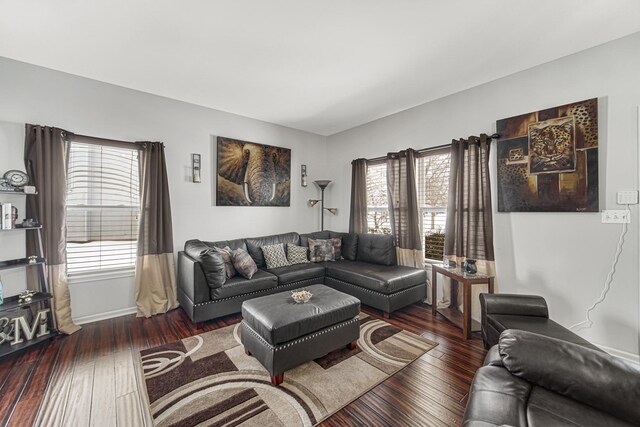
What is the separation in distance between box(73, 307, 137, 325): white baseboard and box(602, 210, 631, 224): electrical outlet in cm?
518

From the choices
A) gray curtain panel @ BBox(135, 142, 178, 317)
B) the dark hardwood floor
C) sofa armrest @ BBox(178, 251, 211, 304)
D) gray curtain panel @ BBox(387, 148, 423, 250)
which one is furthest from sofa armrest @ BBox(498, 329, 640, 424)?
gray curtain panel @ BBox(135, 142, 178, 317)

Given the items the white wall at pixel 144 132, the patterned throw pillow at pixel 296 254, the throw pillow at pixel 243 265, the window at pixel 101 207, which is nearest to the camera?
the white wall at pixel 144 132

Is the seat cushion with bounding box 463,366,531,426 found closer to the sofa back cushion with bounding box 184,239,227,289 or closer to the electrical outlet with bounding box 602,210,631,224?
the electrical outlet with bounding box 602,210,631,224

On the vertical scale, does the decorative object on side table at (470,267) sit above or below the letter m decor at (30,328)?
above

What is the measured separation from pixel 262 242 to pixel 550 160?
146 inches

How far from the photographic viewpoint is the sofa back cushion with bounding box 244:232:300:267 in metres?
3.99

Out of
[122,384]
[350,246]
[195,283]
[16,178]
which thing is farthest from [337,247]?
[16,178]

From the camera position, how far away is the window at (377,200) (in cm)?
443

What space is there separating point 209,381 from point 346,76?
10.6ft

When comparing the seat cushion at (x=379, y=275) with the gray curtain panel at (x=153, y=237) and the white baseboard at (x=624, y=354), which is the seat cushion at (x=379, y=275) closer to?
the white baseboard at (x=624, y=354)

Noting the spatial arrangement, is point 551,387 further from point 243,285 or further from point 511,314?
point 243,285

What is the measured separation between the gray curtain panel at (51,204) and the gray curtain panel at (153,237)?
669 millimetres

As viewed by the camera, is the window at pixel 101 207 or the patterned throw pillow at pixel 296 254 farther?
the patterned throw pillow at pixel 296 254

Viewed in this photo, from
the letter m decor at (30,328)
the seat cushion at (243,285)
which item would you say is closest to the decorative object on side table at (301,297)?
the seat cushion at (243,285)
